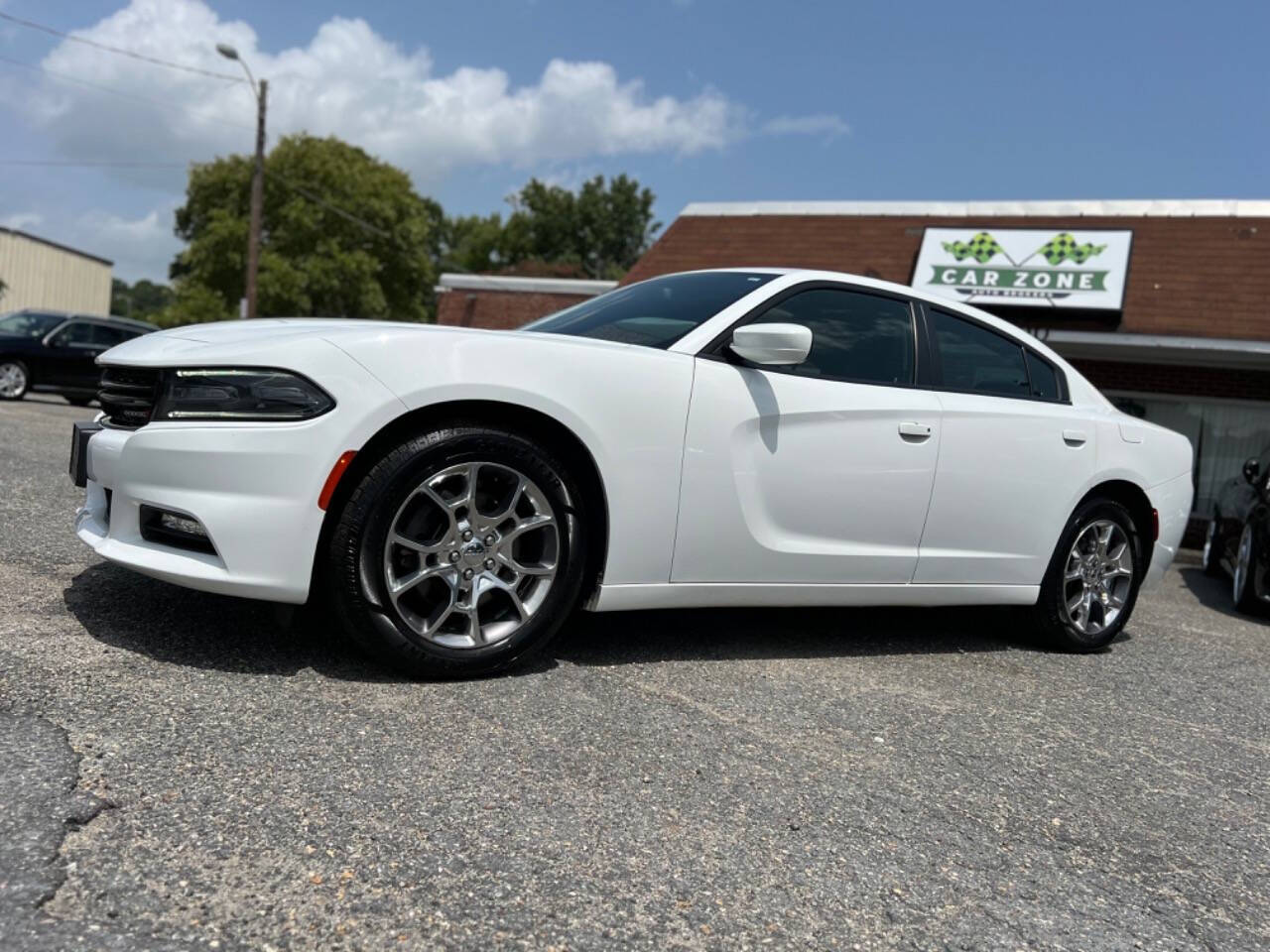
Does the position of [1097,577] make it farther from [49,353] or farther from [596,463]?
[49,353]

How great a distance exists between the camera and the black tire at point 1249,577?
291 inches

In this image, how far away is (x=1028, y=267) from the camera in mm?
14648

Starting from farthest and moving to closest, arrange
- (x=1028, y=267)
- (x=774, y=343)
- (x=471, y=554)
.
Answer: (x=1028, y=267), (x=774, y=343), (x=471, y=554)

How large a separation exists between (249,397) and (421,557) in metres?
0.70

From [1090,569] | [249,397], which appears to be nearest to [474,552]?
[249,397]

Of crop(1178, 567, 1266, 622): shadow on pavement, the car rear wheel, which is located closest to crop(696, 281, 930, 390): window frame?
crop(1178, 567, 1266, 622): shadow on pavement

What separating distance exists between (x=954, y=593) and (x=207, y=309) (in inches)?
1516

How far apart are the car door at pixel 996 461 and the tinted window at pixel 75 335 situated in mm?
14620

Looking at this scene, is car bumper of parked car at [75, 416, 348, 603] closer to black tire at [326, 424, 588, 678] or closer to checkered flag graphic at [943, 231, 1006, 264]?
black tire at [326, 424, 588, 678]

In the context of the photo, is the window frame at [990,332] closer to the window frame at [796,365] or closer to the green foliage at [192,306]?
the window frame at [796,365]

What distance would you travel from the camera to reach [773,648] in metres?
4.37

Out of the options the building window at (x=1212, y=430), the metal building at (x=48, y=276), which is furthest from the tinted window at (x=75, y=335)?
the metal building at (x=48, y=276)

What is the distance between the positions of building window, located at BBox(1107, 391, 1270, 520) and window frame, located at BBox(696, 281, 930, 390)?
1117 centimetres

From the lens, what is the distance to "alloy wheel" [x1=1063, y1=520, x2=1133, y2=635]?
4984 mm
